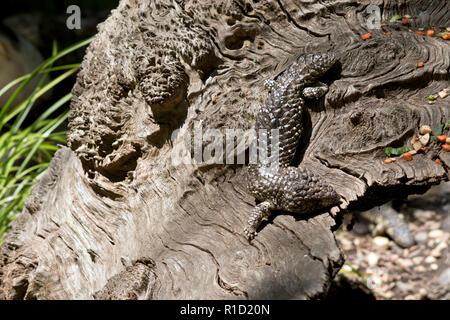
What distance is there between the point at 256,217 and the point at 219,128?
1.62 feet

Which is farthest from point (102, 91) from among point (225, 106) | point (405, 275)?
point (405, 275)

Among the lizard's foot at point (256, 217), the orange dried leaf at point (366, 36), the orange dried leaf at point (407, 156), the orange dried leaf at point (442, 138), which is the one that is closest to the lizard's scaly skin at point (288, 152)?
the lizard's foot at point (256, 217)

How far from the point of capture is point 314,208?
1.83 meters

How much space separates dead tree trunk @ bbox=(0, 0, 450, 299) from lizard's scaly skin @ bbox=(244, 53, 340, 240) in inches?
2.7

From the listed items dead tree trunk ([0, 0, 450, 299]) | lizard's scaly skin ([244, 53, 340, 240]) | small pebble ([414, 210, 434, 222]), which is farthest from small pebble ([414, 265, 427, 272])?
lizard's scaly skin ([244, 53, 340, 240])

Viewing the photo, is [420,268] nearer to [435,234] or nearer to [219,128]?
[435,234]

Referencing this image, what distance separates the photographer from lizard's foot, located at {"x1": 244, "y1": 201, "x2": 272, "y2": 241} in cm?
→ 183

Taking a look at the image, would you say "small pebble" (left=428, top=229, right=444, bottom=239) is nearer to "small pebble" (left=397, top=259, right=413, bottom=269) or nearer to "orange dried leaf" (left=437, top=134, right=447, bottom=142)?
"small pebble" (left=397, top=259, right=413, bottom=269)

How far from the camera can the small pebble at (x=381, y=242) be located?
3514mm

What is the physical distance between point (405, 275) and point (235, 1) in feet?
8.19

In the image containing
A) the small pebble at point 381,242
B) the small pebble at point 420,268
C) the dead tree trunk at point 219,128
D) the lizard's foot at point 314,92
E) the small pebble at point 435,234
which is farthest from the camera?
the small pebble at point 381,242

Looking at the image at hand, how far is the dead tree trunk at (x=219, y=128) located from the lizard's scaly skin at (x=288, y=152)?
0.07 m

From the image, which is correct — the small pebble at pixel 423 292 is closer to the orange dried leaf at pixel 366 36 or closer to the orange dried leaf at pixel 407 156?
the orange dried leaf at pixel 407 156
